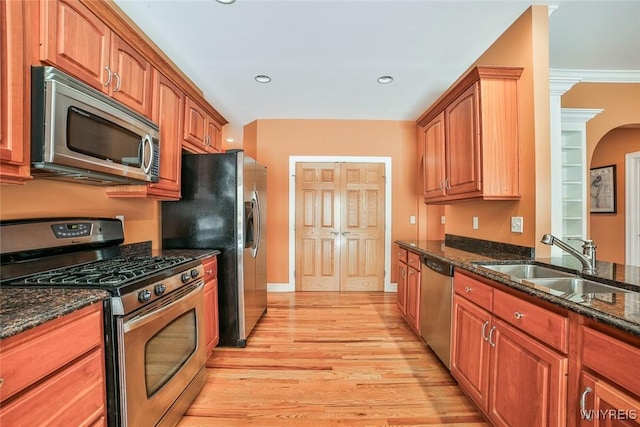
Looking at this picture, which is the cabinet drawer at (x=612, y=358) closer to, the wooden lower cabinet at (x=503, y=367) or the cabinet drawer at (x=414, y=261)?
the wooden lower cabinet at (x=503, y=367)

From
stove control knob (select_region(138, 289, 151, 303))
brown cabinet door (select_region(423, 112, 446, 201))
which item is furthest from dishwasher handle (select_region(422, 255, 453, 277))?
stove control knob (select_region(138, 289, 151, 303))

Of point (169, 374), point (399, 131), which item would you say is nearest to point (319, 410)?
point (169, 374)

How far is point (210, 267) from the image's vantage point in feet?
7.66

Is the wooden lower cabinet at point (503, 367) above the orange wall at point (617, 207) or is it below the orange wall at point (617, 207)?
below

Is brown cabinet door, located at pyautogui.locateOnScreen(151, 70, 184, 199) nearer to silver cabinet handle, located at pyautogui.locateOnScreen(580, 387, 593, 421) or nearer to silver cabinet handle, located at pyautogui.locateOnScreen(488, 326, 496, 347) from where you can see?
silver cabinet handle, located at pyautogui.locateOnScreen(488, 326, 496, 347)

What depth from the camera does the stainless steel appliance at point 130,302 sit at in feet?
3.92

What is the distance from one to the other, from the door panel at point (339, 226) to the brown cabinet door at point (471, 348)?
2.48 meters

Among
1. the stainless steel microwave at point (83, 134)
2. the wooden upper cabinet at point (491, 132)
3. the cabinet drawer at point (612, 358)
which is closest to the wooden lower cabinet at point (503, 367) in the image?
the cabinet drawer at point (612, 358)

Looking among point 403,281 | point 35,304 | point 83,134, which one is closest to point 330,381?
point 403,281

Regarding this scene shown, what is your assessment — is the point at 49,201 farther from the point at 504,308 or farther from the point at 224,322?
the point at 504,308

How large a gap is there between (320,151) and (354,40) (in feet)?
6.78

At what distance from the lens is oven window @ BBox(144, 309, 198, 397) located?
1.39 m

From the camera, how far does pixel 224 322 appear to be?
2.57 meters

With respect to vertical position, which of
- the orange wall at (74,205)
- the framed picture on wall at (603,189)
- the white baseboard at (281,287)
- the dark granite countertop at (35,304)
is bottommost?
the white baseboard at (281,287)
